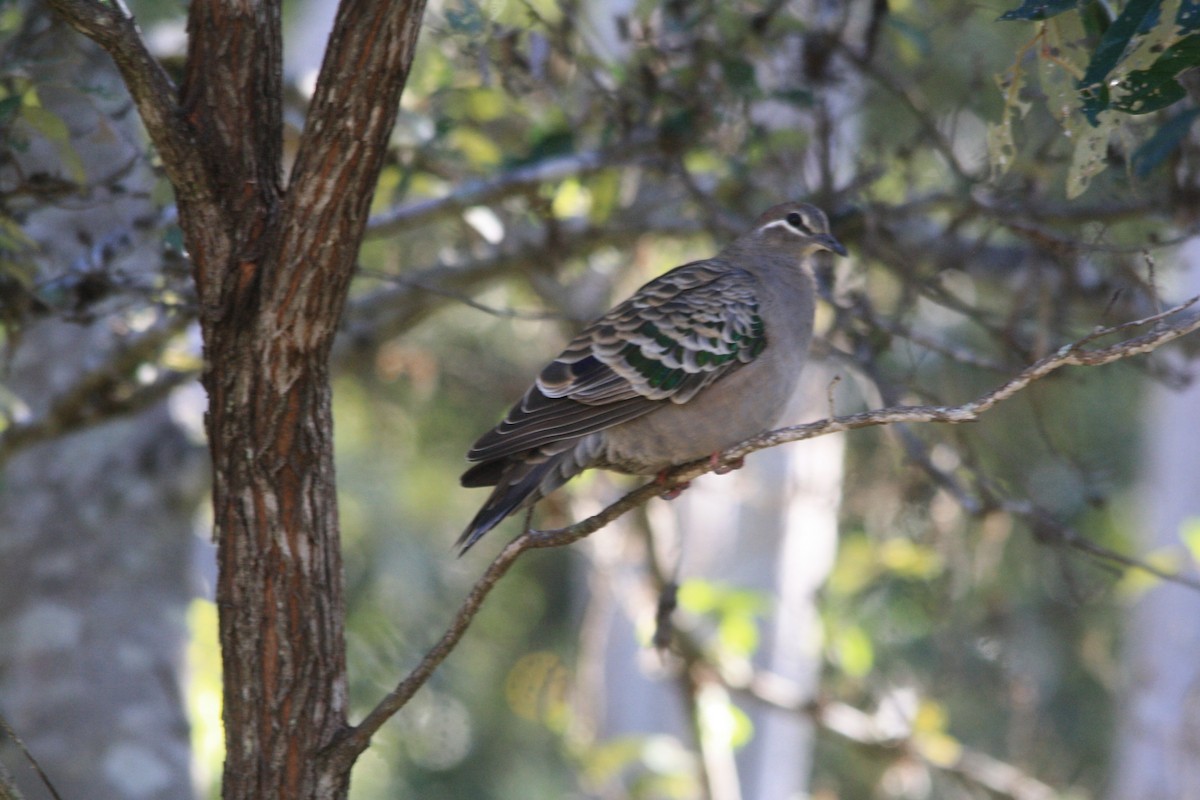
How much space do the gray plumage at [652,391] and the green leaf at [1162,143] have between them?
108 cm

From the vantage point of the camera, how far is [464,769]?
11281mm

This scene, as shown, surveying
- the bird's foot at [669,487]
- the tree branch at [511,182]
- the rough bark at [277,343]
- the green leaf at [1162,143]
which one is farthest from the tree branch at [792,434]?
the tree branch at [511,182]

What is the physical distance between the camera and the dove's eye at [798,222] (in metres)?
4.59

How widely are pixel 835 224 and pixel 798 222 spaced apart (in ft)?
1.78

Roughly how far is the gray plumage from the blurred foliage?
0.31 meters

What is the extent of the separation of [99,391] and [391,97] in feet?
8.75

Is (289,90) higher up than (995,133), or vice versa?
(289,90)

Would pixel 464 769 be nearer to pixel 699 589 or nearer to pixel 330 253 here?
pixel 699 589

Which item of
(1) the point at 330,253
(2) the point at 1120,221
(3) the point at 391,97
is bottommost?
(1) the point at 330,253

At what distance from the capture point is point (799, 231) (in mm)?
4594

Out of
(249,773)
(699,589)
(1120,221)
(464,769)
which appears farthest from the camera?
(464,769)

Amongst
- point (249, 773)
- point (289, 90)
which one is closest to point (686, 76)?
point (289, 90)

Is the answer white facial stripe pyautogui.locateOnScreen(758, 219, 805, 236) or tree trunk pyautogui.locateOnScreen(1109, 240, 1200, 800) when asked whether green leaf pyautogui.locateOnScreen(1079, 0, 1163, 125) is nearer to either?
white facial stripe pyautogui.locateOnScreen(758, 219, 805, 236)

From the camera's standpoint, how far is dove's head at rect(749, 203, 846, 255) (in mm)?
4551
